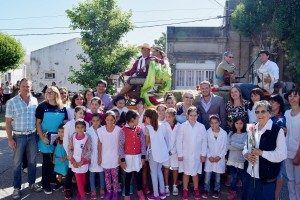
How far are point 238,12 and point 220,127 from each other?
1225 centimetres

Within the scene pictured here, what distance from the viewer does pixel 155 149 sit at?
471cm

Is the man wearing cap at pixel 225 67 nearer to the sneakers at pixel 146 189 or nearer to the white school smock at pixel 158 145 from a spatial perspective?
the white school smock at pixel 158 145

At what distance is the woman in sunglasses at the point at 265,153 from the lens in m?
3.49

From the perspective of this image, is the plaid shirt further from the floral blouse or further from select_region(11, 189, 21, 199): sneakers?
the floral blouse

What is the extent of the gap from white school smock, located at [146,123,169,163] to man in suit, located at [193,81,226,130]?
82 cm

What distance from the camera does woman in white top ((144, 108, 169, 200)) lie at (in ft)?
15.4

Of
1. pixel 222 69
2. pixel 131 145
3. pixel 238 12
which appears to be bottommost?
pixel 131 145

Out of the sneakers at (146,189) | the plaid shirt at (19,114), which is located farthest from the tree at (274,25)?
the plaid shirt at (19,114)

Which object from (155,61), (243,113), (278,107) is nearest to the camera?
(278,107)

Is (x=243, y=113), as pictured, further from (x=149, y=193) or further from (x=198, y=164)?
(x=149, y=193)

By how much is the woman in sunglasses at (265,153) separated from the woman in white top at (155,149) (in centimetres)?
146

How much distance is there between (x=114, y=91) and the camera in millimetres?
13898

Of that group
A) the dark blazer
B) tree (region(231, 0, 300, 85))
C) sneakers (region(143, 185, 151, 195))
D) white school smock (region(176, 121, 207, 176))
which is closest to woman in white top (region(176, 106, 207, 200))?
white school smock (region(176, 121, 207, 176))

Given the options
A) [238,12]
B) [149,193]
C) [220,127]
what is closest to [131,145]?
[149,193]
